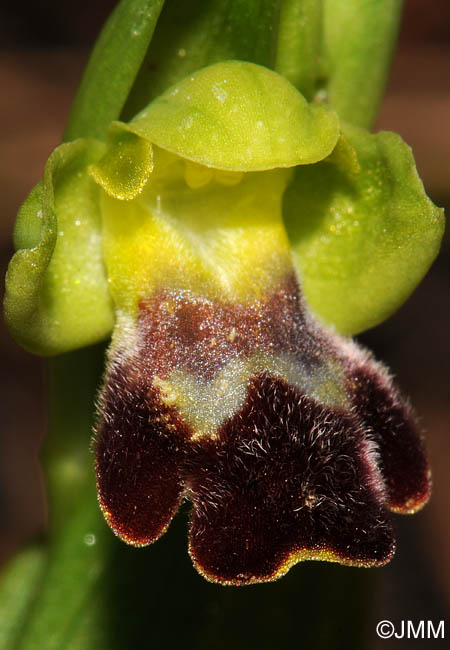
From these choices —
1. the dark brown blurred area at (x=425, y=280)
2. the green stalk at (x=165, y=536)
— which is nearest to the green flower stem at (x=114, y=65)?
the green stalk at (x=165, y=536)

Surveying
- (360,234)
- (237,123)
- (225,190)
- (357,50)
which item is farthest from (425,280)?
(237,123)

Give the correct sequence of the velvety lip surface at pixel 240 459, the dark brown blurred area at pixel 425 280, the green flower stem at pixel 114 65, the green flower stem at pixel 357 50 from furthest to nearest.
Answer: the dark brown blurred area at pixel 425 280 < the green flower stem at pixel 357 50 < the green flower stem at pixel 114 65 < the velvety lip surface at pixel 240 459

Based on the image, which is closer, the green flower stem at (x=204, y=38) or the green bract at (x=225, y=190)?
the green bract at (x=225, y=190)

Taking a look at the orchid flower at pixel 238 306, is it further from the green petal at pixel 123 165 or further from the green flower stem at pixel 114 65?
the green flower stem at pixel 114 65

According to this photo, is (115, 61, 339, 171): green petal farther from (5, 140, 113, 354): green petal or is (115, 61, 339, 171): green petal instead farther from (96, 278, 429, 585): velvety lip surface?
(96, 278, 429, 585): velvety lip surface

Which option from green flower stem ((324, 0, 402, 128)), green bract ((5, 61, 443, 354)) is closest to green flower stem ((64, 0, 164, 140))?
green bract ((5, 61, 443, 354))

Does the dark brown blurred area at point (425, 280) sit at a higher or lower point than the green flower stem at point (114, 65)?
lower

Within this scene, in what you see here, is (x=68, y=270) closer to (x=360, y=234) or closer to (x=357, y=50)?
(x=360, y=234)

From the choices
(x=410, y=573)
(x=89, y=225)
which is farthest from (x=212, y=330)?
(x=410, y=573)

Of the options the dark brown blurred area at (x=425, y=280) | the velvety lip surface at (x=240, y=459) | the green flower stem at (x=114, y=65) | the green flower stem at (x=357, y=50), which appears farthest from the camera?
the dark brown blurred area at (x=425, y=280)
